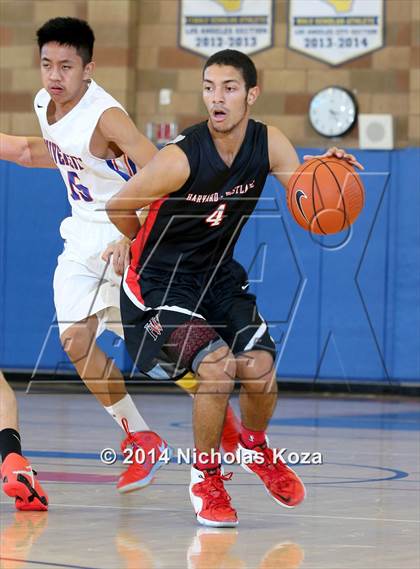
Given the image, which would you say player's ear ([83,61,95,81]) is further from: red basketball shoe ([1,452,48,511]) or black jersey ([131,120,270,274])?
red basketball shoe ([1,452,48,511])

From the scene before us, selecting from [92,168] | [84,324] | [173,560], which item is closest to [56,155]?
[92,168]

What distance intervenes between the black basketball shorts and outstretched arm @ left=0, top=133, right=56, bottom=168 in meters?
1.04

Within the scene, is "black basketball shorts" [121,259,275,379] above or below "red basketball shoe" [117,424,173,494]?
above

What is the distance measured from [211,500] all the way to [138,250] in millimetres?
1009

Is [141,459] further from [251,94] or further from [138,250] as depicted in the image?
[251,94]

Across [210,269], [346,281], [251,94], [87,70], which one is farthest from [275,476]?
[346,281]

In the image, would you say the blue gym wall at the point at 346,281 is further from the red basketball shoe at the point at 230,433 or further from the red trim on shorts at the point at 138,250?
the red trim on shorts at the point at 138,250

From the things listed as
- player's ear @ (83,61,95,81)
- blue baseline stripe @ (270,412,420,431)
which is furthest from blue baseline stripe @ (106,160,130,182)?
blue baseline stripe @ (270,412,420,431)

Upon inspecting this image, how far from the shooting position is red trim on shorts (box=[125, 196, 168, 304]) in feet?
16.7

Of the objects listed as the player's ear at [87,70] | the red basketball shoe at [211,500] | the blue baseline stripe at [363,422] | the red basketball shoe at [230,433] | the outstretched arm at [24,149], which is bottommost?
the blue baseline stripe at [363,422]

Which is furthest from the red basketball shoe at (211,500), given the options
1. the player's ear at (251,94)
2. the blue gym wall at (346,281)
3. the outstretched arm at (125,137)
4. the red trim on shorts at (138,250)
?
the blue gym wall at (346,281)

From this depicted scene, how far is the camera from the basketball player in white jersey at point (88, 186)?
17.8ft

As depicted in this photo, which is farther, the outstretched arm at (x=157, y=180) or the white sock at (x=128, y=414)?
the white sock at (x=128, y=414)

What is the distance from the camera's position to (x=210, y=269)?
513 centimetres
